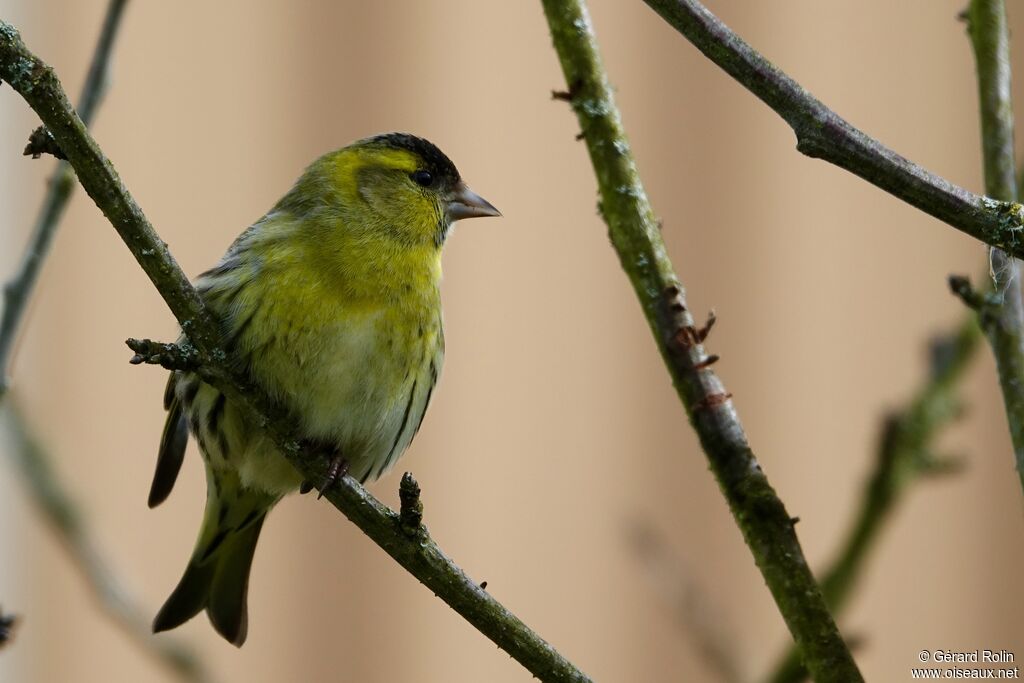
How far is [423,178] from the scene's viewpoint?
7.97 ft

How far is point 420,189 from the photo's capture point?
7.88 ft

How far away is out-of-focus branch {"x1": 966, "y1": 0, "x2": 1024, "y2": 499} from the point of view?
5.26ft

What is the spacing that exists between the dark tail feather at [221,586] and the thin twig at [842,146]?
5.07 ft

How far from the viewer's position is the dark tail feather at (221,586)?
2.38 meters

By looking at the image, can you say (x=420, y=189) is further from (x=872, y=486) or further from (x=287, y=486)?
(x=872, y=486)

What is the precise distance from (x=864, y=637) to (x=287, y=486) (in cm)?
103

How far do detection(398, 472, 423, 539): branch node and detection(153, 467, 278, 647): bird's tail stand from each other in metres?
0.84

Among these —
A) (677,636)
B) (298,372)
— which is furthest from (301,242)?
(677,636)

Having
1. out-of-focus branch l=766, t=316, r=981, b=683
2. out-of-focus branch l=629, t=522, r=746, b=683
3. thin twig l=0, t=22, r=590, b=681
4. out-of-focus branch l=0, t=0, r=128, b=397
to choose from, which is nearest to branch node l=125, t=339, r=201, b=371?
thin twig l=0, t=22, r=590, b=681

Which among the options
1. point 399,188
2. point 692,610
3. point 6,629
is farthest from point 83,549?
point 692,610

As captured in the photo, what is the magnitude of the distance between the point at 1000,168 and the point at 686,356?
19.3 inches

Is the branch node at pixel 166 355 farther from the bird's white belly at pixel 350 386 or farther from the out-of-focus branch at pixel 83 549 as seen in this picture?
the out-of-focus branch at pixel 83 549
